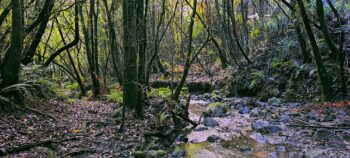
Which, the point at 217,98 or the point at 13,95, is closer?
the point at 13,95

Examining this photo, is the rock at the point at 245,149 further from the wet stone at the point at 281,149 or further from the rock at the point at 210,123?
the rock at the point at 210,123

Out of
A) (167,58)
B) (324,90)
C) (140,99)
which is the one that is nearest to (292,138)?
(324,90)

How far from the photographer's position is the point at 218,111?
12.7m

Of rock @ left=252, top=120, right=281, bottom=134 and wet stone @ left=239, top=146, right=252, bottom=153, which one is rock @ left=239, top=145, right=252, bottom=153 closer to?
wet stone @ left=239, top=146, right=252, bottom=153

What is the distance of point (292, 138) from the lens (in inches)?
324

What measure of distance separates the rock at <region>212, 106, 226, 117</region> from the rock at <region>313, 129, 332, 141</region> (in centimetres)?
474

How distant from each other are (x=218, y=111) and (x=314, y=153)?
6017 millimetres

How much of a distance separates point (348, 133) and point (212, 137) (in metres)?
3.20

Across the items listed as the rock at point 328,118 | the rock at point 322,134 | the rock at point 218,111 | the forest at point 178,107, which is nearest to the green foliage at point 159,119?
the forest at point 178,107

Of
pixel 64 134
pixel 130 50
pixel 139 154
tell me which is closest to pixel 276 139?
pixel 139 154

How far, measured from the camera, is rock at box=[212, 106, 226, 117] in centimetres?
1254

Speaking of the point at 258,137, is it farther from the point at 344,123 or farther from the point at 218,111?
the point at 218,111

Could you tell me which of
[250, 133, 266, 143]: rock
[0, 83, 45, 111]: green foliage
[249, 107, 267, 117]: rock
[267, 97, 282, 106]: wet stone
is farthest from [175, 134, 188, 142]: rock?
[267, 97, 282, 106]: wet stone

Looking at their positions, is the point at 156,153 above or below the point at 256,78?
below
